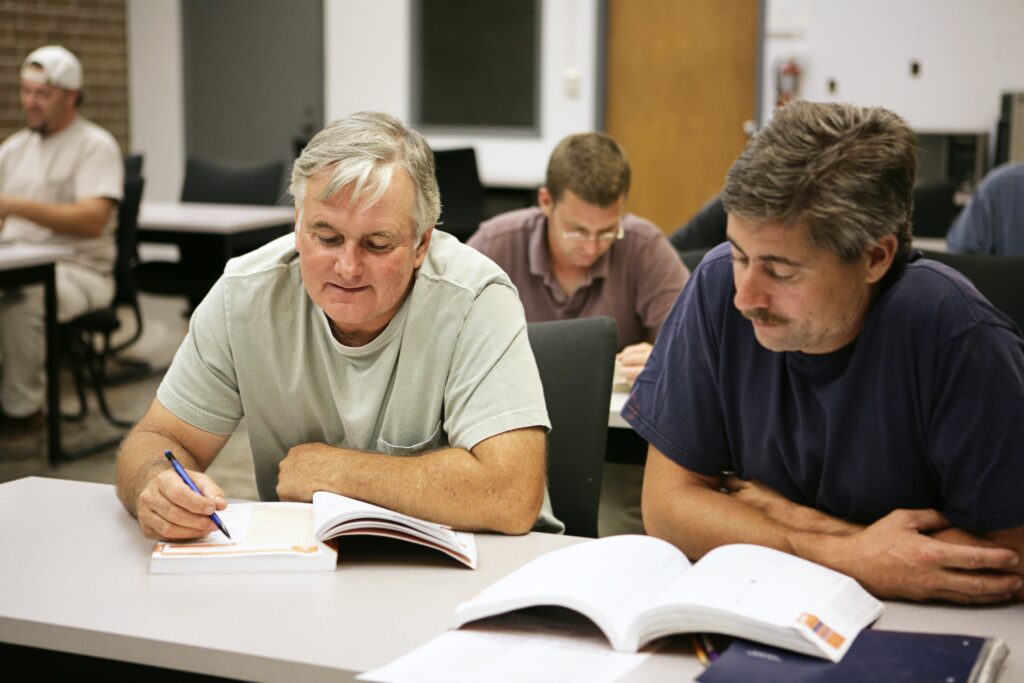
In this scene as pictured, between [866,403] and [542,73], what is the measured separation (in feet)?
21.6

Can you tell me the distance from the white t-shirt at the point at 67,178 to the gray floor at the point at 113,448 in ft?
2.21

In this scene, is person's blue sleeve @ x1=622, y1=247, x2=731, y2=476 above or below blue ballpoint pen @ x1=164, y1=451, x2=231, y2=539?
above

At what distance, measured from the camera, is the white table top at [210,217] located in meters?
5.33

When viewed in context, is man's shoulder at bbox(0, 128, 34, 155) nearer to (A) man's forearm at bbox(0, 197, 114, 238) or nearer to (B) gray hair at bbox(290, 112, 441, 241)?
(A) man's forearm at bbox(0, 197, 114, 238)

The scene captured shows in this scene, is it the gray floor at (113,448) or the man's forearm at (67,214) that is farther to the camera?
the man's forearm at (67,214)

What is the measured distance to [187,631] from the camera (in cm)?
134

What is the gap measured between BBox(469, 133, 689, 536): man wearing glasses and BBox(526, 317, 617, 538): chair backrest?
902mm

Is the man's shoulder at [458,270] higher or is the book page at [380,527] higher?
the man's shoulder at [458,270]

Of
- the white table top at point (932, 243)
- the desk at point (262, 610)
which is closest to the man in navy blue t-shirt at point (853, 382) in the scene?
the desk at point (262, 610)

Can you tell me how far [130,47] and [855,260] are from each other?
325 inches

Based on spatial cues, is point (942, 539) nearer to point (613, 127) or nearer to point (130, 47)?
point (613, 127)

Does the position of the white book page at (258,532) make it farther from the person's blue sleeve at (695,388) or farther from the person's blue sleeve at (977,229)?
the person's blue sleeve at (977,229)

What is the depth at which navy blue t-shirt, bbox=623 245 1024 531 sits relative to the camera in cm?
148

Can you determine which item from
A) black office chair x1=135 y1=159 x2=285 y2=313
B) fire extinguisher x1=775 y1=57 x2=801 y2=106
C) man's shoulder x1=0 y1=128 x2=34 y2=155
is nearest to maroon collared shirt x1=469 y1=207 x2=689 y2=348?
man's shoulder x1=0 y1=128 x2=34 y2=155
